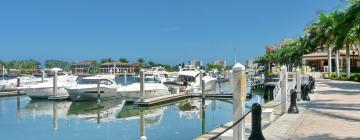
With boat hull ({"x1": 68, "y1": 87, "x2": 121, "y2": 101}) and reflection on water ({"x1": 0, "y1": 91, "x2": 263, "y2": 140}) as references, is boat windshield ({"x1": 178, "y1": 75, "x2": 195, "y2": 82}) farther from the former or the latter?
boat hull ({"x1": 68, "y1": 87, "x2": 121, "y2": 101})

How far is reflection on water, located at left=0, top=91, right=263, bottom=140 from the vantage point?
66.4ft

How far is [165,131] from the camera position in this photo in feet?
67.8

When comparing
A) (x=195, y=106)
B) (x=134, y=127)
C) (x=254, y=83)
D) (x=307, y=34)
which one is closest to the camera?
(x=134, y=127)

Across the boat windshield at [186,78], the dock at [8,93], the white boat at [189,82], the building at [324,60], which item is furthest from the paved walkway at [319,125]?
the building at [324,60]

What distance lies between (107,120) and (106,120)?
0.23ft

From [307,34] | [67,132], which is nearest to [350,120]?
[67,132]

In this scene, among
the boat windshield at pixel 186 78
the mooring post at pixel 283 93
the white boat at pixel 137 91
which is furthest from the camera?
the boat windshield at pixel 186 78

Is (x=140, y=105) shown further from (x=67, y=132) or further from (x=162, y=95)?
(x=67, y=132)

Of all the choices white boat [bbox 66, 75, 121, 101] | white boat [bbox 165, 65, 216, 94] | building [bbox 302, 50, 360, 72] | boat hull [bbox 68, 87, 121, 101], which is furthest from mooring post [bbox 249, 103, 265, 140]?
building [bbox 302, 50, 360, 72]

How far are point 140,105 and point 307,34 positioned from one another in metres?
46.4

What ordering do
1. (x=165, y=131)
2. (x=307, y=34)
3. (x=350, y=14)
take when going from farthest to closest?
(x=307, y=34)
(x=350, y=14)
(x=165, y=131)

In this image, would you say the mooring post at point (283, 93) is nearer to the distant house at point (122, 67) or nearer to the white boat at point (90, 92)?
the white boat at point (90, 92)

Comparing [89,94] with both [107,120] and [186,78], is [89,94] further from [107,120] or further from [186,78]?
[107,120]

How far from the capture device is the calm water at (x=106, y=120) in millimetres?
20109
